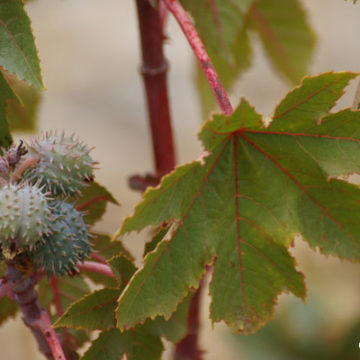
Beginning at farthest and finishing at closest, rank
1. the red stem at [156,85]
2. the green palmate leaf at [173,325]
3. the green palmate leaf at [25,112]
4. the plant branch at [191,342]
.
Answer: the green palmate leaf at [25,112], the plant branch at [191,342], the red stem at [156,85], the green palmate leaf at [173,325]

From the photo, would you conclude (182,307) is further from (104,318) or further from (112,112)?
(112,112)

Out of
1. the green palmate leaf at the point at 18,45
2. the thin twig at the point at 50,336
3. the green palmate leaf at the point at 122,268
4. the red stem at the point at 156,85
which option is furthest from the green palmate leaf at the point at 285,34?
the thin twig at the point at 50,336

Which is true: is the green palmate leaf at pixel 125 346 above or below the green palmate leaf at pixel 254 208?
below

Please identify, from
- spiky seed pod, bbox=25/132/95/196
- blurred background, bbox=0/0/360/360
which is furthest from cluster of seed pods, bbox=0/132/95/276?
blurred background, bbox=0/0/360/360

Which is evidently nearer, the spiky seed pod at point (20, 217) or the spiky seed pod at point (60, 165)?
the spiky seed pod at point (20, 217)

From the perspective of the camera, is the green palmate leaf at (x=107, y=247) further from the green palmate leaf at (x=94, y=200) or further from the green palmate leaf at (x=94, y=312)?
the green palmate leaf at (x=94, y=312)

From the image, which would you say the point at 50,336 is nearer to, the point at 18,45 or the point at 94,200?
the point at 94,200
